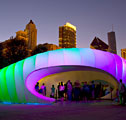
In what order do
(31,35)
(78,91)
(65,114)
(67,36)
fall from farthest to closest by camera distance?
(67,36)
(31,35)
(78,91)
(65,114)

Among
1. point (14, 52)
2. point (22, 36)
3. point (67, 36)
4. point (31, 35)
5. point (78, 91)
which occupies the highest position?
point (67, 36)

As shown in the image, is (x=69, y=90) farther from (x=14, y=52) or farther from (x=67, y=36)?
(x=67, y=36)

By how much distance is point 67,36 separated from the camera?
16250 centimetres

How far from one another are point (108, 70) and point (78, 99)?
10.5 ft

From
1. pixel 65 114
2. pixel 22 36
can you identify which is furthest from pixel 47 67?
pixel 22 36

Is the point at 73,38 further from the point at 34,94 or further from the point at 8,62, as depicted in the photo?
the point at 34,94

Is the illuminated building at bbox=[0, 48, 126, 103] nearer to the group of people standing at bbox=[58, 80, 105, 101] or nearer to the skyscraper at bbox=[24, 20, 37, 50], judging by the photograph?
the group of people standing at bbox=[58, 80, 105, 101]

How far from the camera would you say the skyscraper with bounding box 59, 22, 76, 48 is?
159 m

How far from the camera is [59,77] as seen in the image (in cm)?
1875

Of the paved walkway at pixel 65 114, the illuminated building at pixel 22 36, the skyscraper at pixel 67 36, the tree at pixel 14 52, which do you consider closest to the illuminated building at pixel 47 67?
the paved walkway at pixel 65 114

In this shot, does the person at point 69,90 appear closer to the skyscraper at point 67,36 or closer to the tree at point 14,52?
the tree at point 14,52

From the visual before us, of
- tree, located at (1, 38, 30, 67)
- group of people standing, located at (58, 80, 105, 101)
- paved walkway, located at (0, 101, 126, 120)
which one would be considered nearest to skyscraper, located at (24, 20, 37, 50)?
tree, located at (1, 38, 30, 67)

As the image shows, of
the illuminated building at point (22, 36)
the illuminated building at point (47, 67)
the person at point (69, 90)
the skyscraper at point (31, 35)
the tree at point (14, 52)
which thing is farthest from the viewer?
the skyscraper at point (31, 35)

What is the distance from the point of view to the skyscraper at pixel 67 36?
158875 millimetres
